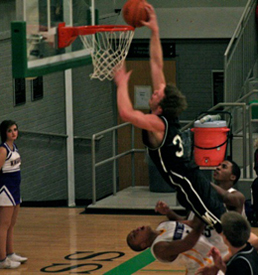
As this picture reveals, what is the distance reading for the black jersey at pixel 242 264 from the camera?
512cm

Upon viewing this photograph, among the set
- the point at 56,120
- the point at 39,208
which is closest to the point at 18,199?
the point at 39,208

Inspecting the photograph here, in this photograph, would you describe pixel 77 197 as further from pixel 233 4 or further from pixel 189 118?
pixel 233 4

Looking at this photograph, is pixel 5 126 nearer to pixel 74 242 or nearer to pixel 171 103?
pixel 74 242

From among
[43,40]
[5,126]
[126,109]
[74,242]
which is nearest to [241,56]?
[74,242]

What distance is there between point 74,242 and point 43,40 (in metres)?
3.81

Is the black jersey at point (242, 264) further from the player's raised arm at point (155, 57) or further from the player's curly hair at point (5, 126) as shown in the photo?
the player's curly hair at point (5, 126)

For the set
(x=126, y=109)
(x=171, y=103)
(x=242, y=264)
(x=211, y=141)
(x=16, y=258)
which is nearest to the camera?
(x=242, y=264)

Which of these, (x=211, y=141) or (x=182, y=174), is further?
(x=211, y=141)

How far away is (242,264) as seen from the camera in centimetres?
513

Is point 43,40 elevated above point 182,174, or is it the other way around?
point 43,40

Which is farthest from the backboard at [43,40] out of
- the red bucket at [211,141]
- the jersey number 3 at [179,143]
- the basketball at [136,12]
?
the red bucket at [211,141]

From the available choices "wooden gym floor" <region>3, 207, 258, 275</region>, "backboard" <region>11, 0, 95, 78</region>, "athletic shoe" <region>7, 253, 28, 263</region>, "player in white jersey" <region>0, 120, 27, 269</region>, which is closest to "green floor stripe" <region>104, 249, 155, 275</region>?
"wooden gym floor" <region>3, 207, 258, 275</region>

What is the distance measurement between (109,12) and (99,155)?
2.87 m

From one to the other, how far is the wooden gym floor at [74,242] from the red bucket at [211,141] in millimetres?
1168
